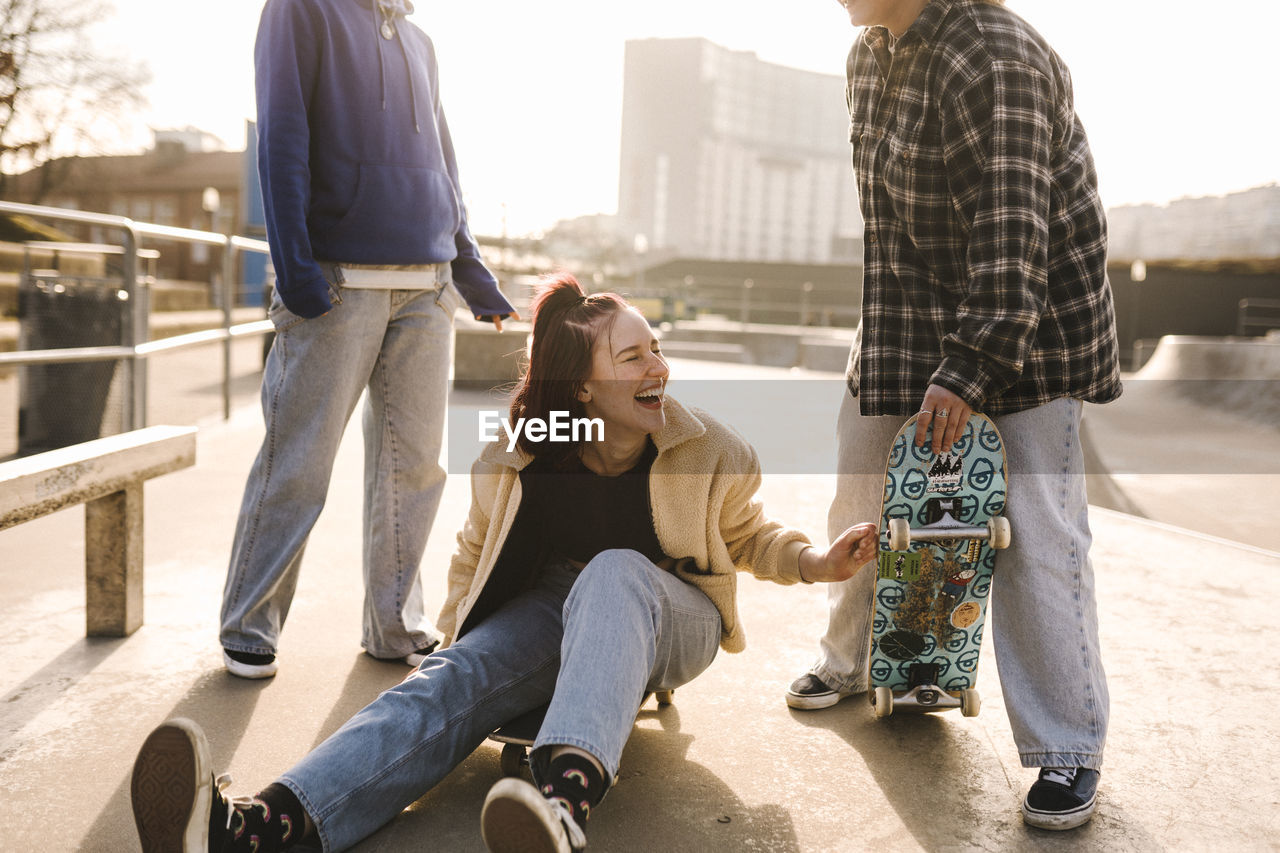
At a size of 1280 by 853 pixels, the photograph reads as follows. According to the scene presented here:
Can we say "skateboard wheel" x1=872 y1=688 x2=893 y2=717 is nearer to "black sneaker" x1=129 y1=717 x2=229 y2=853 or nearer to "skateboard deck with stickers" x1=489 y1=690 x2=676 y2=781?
"skateboard deck with stickers" x1=489 y1=690 x2=676 y2=781

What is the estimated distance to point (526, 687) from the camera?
78.2 inches

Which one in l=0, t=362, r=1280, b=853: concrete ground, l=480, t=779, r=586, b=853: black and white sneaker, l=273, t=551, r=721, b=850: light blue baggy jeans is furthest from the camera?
l=0, t=362, r=1280, b=853: concrete ground

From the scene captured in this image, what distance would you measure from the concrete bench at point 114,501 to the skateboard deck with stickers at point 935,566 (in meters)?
1.85

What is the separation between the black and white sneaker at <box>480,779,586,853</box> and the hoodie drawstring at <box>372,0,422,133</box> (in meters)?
1.73

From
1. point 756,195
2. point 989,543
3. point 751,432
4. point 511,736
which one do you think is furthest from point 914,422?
point 756,195

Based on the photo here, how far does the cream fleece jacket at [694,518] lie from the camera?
204cm

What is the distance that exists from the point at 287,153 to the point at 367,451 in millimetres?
804

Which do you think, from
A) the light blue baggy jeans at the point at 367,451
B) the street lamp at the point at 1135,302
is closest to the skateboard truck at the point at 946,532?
the light blue baggy jeans at the point at 367,451

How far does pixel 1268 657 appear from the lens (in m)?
2.94

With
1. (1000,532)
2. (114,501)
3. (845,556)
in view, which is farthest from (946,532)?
(114,501)

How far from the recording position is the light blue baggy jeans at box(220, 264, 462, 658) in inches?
96.9

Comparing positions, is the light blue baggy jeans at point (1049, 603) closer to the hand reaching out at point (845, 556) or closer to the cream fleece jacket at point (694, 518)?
the hand reaching out at point (845, 556)

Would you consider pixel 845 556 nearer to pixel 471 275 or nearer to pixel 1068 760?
pixel 1068 760

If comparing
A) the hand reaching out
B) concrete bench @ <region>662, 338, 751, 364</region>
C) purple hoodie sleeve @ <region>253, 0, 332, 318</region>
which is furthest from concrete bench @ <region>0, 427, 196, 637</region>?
concrete bench @ <region>662, 338, 751, 364</region>
